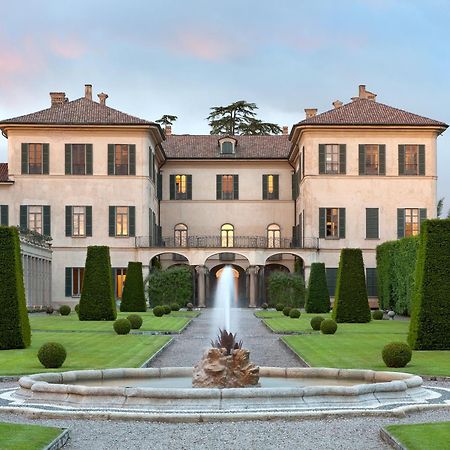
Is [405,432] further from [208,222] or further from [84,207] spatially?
[208,222]

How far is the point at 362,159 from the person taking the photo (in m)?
51.5

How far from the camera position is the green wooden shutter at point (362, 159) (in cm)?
5144

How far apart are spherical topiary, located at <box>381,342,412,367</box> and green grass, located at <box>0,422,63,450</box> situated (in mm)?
8977

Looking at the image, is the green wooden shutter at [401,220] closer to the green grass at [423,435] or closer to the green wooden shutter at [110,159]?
the green wooden shutter at [110,159]

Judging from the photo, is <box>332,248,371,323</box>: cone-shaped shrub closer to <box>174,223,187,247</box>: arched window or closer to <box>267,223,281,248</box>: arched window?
<box>267,223,281,248</box>: arched window

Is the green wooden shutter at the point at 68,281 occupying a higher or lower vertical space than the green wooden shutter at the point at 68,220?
lower

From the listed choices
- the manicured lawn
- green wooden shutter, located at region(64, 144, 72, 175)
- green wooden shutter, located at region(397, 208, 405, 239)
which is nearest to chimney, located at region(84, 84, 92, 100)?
green wooden shutter, located at region(64, 144, 72, 175)

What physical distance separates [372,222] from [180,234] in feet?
43.2

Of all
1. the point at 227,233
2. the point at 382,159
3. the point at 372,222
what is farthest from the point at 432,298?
the point at 227,233

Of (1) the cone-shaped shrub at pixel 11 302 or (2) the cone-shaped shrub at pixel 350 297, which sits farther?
(2) the cone-shaped shrub at pixel 350 297

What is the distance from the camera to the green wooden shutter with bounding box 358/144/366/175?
169 feet

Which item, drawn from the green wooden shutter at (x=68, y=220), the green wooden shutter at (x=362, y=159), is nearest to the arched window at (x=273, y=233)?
the green wooden shutter at (x=362, y=159)

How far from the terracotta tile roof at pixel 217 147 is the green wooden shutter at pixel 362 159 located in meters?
8.30

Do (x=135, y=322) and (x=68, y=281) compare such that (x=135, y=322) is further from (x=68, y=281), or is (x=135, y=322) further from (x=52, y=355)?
(x=68, y=281)
